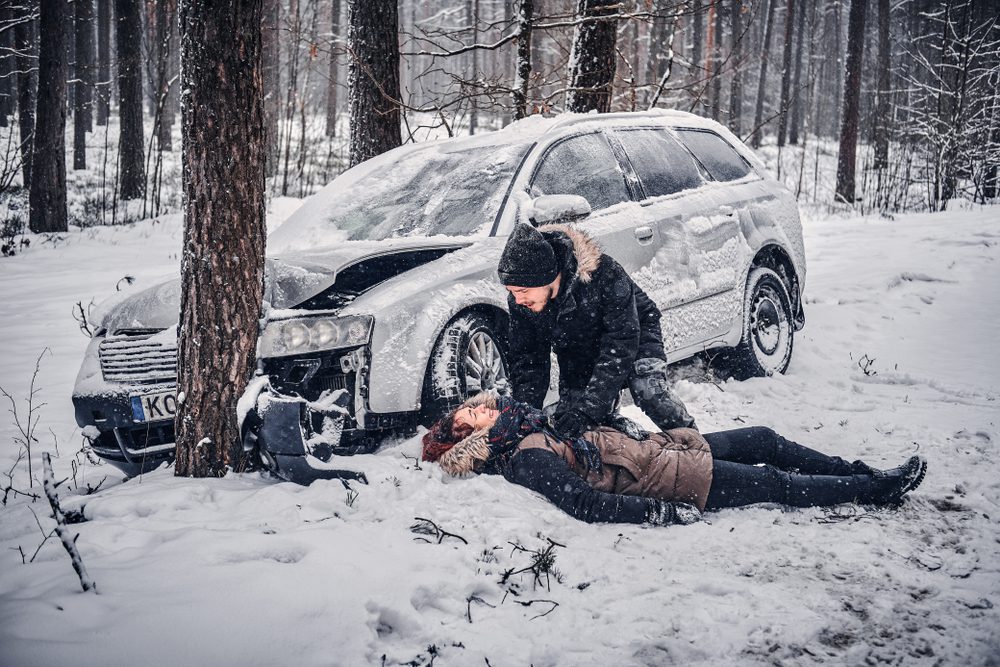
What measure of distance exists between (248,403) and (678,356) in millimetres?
2894

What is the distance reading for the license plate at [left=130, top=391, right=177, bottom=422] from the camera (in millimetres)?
3547

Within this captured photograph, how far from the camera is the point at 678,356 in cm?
488

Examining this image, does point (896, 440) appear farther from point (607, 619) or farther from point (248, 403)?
point (248, 403)

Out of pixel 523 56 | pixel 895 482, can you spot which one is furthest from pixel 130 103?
pixel 895 482

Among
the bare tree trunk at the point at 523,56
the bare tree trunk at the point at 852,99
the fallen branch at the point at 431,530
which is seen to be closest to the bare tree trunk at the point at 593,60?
the bare tree trunk at the point at 523,56

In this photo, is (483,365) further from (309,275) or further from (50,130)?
(50,130)

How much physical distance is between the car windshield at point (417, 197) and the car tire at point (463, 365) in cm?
67

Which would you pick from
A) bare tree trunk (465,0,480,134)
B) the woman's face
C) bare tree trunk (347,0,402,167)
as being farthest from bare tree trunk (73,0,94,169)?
the woman's face

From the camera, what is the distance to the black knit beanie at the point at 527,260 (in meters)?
3.35

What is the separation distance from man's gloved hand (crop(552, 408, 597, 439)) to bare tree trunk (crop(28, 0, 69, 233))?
11.6 meters

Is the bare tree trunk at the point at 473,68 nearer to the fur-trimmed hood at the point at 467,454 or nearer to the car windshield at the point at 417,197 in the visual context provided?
the car windshield at the point at 417,197

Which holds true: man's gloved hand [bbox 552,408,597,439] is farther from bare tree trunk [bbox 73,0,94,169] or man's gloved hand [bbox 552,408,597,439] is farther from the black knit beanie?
bare tree trunk [bbox 73,0,94,169]

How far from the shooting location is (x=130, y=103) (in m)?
14.7

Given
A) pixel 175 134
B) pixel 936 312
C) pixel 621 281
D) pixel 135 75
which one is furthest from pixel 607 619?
pixel 175 134
